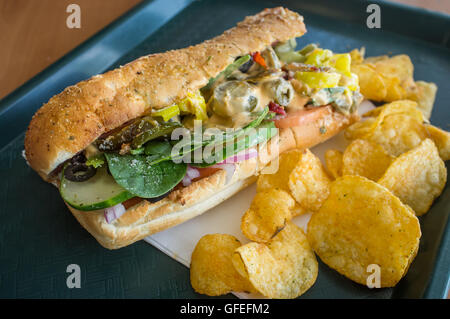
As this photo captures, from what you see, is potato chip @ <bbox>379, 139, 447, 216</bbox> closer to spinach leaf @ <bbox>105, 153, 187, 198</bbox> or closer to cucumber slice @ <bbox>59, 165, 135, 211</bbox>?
spinach leaf @ <bbox>105, 153, 187, 198</bbox>

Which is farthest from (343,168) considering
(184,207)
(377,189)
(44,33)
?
(44,33)

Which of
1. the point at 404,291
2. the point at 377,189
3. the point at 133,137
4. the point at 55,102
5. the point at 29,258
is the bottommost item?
the point at 404,291

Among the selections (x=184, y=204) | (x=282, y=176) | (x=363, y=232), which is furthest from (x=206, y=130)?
(x=363, y=232)

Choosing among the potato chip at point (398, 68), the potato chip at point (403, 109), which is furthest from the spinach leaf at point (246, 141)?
the potato chip at point (398, 68)

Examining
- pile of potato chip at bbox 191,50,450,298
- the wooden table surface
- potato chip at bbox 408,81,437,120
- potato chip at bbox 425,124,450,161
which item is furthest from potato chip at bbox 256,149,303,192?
the wooden table surface

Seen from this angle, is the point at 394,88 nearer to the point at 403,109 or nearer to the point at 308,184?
the point at 403,109
